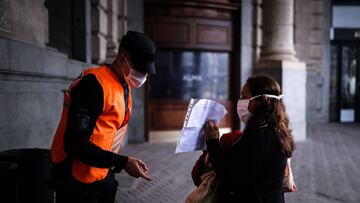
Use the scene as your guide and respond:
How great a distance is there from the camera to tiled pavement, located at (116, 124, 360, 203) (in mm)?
4879

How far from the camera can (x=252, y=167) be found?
211 cm

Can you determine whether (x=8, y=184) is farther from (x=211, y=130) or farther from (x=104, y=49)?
(x=104, y=49)

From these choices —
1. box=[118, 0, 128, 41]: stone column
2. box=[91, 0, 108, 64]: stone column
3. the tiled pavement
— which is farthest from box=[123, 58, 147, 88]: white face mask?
box=[118, 0, 128, 41]: stone column

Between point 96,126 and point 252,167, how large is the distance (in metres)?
0.89

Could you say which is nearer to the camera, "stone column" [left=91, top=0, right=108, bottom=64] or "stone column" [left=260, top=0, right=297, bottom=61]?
"stone column" [left=91, top=0, right=108, bottom=64]

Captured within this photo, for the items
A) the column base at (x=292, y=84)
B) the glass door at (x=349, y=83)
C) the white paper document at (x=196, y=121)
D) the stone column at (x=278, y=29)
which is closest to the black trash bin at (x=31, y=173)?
the white paper document at (x=196, y=121)

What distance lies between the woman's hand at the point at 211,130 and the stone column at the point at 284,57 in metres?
7.42

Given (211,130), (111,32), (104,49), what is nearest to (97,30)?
(104,49)

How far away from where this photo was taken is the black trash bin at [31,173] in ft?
9.10

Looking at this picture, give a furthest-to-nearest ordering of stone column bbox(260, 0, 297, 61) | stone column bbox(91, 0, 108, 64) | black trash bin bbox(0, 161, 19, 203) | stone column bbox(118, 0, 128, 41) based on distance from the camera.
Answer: stone column bbox(260, 0, 297, 61) → stone column bbox(118, 0, 128, 41) → stone column bbox(91, 0, 108, 64) → black trash bin bbox(0, 161, 19, 203)

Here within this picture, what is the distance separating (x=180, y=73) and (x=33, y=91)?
18.0 feet

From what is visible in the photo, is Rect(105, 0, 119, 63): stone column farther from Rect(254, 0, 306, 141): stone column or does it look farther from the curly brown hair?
the curly brown hair

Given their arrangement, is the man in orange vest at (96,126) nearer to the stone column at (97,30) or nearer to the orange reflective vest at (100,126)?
the orange reflective vest at (100,126)

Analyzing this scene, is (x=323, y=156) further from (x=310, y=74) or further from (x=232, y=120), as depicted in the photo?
(x=310, y=74)
